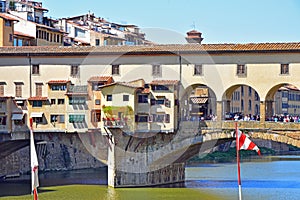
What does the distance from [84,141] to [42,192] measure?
4.30m

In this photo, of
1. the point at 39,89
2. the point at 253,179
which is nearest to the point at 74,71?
Answer: the point at 39,89

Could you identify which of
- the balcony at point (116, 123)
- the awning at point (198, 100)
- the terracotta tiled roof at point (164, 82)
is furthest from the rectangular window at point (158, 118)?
the awning at point (198, 100)

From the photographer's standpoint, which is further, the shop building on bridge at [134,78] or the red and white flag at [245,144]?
the shop building on bridge at [134,78]

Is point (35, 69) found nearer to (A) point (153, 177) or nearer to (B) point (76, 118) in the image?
(B) point (76, 118)

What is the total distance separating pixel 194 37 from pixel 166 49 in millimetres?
16353

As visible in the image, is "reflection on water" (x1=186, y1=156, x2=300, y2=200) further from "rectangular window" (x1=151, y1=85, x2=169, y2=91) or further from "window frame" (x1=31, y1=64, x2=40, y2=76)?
"window frame" (x1=31, y1=64, x2=40, y2=76)

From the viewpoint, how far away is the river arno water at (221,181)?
35.6m

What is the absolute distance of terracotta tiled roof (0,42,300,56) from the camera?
37250 mm

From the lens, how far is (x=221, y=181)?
→ 40750 mm

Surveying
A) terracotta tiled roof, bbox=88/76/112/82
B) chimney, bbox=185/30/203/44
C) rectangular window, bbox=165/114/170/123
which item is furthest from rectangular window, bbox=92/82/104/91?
chimney, bbox=185/30/203/44

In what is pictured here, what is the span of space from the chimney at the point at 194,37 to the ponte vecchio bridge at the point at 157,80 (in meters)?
14.5

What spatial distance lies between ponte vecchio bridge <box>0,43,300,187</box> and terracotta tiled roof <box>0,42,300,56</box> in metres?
0.05

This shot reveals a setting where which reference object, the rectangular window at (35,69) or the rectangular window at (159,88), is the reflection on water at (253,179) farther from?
the rectangular window at (35,69)

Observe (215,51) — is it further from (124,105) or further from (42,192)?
(42,192)
